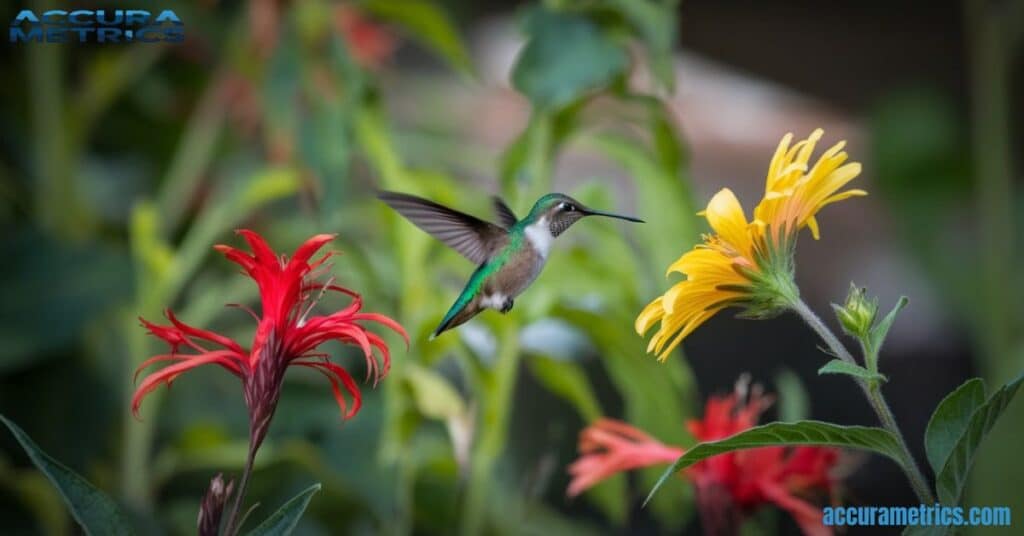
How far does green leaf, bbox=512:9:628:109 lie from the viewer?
475 millimetres

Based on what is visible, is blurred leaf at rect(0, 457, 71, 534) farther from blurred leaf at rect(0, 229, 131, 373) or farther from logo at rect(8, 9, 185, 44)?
logo at rect(8, 9, 185, 44)

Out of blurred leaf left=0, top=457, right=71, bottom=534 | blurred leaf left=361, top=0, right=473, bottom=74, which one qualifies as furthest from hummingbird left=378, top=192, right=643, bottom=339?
blurred leaf left=0, top=457, right=71, bottom=534

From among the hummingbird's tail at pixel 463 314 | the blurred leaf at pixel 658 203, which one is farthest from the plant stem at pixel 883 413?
the blurred leaf at pixel 658 203

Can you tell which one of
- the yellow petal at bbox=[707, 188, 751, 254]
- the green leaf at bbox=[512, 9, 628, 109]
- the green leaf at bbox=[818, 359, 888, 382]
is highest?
the green leaf at bbox=[512, 9, 628, 109]

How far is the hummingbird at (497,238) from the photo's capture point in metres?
0.30

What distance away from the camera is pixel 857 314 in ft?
0.85

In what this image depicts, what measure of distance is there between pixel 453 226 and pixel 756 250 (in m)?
0.09

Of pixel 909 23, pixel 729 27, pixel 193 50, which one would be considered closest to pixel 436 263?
pixel 193 50

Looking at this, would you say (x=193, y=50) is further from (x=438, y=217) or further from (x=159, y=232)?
(x=438, y=217)

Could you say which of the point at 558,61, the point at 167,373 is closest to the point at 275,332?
the point at 167,373

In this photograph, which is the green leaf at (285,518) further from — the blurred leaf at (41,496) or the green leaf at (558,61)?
the blurred leaf at (41,496)

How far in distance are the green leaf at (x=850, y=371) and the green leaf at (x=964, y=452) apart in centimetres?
2

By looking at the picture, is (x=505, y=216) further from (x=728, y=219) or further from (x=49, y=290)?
(x=49, y=290)

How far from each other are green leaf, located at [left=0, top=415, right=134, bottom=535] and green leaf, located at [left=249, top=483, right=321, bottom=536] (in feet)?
0.10
